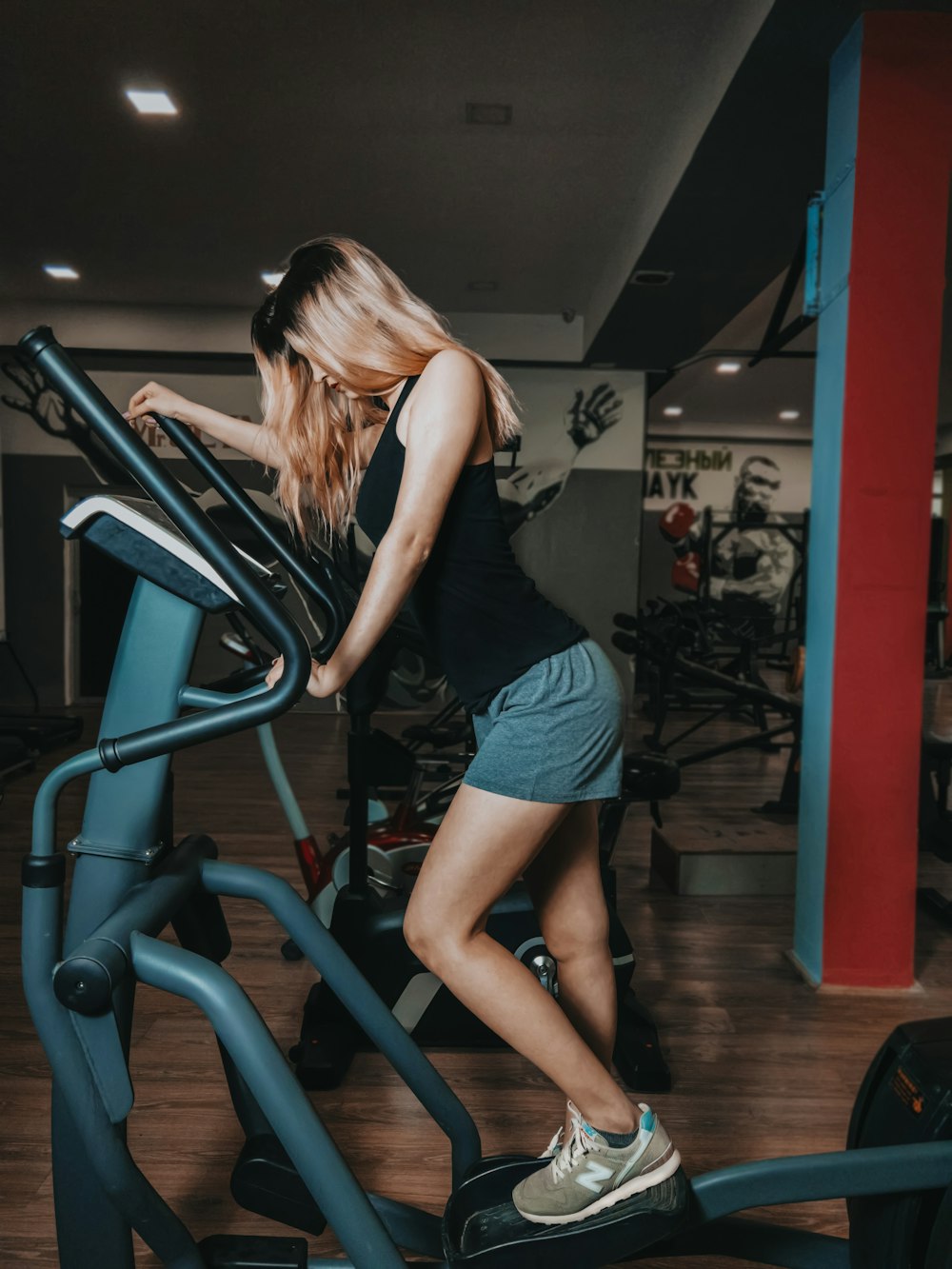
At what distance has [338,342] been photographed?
4.24 feet

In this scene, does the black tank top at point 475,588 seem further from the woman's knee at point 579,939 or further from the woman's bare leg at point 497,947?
the woman's knee at point 579,939

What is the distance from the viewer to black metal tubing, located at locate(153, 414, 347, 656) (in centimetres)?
133

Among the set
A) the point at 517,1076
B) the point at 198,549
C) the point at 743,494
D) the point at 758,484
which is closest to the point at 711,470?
the point at 743,494

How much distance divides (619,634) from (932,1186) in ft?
13.7

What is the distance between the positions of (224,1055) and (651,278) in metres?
4.72

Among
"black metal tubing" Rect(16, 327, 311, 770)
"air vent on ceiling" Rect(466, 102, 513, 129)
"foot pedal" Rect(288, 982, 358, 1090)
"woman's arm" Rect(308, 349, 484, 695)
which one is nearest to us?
"black metal tubing" Rect(16, 327, 311, 770)

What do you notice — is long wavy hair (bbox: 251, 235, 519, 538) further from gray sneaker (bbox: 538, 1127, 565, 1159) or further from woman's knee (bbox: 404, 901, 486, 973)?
gray sneaker (bbox: 538, 1127, 565, 1159)

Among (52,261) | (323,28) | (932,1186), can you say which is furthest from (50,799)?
(52,261)

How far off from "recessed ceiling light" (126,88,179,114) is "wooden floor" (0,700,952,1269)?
3.13 meters

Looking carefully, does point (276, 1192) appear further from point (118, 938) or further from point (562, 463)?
point (562, 463)

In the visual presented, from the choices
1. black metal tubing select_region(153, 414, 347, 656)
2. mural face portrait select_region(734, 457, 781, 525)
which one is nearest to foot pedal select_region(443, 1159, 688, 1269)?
black metal tubing select_region(153, 414, 347, 656)

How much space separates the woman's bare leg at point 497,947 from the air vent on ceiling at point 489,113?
11.8 ft

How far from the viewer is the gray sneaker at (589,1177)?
4.17ft

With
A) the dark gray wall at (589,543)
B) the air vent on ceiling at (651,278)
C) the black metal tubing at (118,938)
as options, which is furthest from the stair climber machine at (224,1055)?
the dark gray wall at (589,543)
